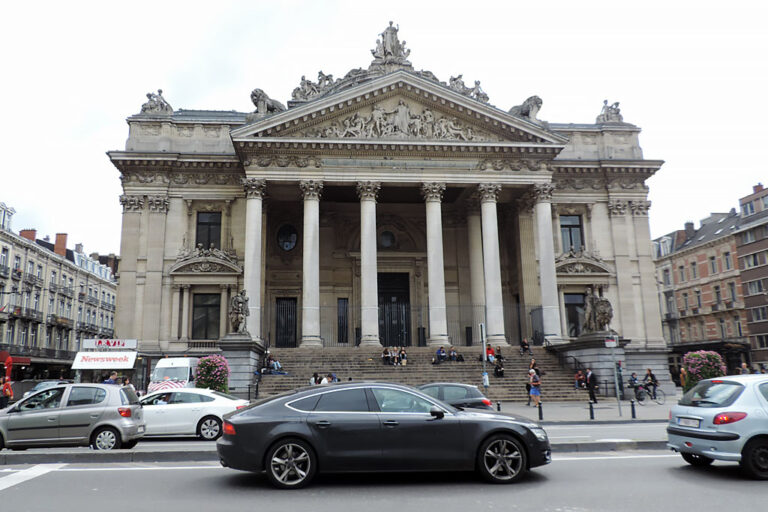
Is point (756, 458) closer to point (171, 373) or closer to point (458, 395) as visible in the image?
point (458, 395)

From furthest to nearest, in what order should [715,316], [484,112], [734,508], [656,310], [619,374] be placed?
[715,316], [656,310], [484,112], [619,374], [734,508]

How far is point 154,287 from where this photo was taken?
35.1 metres

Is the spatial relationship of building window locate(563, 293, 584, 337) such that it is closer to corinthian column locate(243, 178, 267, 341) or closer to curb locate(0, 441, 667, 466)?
corinthian column locate(243, 178, 267, 341)

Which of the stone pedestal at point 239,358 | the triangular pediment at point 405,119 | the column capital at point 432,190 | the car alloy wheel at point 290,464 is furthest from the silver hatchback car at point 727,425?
the triangular pediment at point 405,119

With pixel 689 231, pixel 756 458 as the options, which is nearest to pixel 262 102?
pixel 756 458

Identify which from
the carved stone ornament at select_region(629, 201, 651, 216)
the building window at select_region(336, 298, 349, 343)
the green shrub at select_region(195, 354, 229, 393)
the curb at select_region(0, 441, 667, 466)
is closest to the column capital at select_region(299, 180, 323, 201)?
the building window at select_region(336, 298, 349, 343)

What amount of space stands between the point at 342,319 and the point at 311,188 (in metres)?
9.61

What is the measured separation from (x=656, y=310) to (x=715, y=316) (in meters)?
27.4

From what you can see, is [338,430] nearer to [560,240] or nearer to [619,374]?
[619,374]

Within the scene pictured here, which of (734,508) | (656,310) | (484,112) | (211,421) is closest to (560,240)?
(656,310)

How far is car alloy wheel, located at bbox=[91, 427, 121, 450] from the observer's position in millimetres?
12555

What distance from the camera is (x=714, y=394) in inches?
376

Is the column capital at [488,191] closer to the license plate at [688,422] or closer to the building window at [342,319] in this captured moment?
the building window at [342,319]

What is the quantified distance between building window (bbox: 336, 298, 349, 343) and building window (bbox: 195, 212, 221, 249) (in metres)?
8.51
